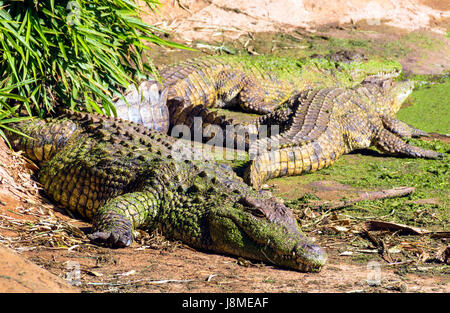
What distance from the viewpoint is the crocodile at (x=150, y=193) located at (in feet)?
11.6

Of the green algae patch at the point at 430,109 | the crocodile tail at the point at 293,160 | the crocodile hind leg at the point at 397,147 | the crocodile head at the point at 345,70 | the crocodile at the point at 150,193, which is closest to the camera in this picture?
the crocodile at the point at 150,193

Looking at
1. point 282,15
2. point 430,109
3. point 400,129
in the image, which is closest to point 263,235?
point 400,129

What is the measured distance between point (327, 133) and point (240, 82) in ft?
8.02

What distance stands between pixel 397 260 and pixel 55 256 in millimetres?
2234

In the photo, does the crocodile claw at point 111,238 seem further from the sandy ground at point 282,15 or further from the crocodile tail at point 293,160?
the sandy ground at point 282,15

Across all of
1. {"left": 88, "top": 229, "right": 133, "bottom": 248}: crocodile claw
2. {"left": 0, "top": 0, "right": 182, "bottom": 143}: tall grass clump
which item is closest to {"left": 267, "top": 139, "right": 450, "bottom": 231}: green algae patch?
{"left": 88, "top": 229, "right": 133, "bottom": 248}: crocodile claw

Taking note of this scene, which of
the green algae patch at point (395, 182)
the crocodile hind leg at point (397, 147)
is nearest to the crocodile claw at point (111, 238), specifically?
the green algae patch at point (395, 182)

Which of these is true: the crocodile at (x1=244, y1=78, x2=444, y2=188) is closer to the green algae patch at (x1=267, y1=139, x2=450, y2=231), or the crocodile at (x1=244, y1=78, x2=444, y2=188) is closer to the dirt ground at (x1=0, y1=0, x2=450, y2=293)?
the green algae patch at (x1=267, y1=139, x2=450, y2=231)

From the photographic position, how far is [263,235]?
3484 mm

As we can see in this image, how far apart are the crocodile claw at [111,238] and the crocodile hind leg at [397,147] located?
13.6 ft

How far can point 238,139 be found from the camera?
6.40m
